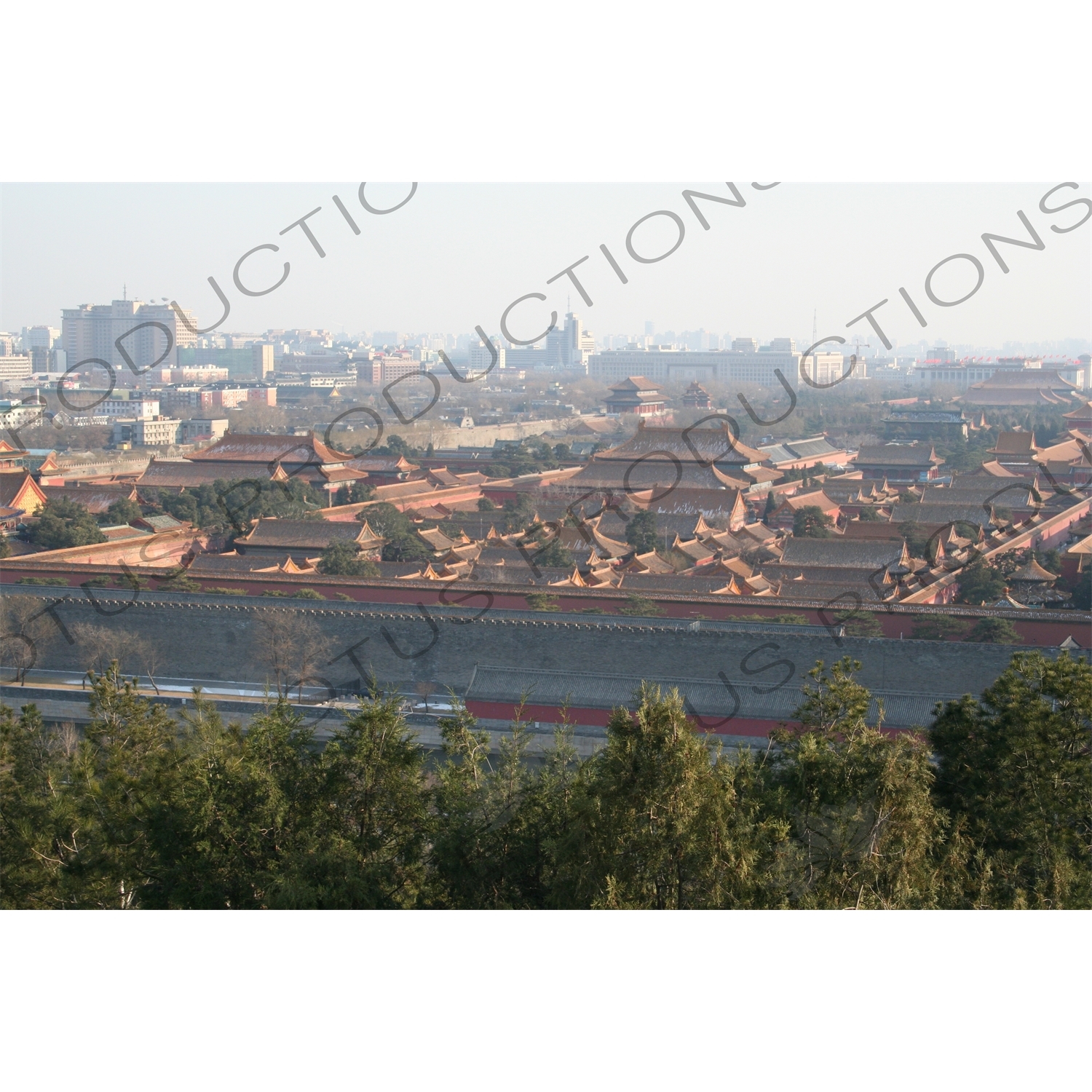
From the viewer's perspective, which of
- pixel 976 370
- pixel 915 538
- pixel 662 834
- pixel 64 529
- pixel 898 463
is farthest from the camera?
pixel 976 370

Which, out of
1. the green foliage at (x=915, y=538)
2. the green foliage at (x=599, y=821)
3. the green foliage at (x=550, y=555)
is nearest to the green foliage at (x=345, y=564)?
the green foliage at (x=550, y=555)

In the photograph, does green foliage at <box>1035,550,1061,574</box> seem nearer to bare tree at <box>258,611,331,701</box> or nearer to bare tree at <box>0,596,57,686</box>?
bare tree at <box>258,611,331,701</box>

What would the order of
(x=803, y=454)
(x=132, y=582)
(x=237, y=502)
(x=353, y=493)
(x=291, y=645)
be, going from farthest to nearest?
1. (x=803, y=454)
2. (x=353, y=493)
3. (x=237, y=502)
4. (x=132, y=582)
5. (x=291, y=645)

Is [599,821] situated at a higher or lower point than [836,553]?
lower

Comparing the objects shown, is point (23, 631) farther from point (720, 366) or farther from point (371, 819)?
point (720, 366)

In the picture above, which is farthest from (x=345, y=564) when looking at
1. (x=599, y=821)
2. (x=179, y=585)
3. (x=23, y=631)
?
(x=599, y=821)

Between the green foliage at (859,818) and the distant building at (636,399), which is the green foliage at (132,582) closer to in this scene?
the green foliage at (859,818)

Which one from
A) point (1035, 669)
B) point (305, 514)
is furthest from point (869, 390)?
point (1035, 669)
